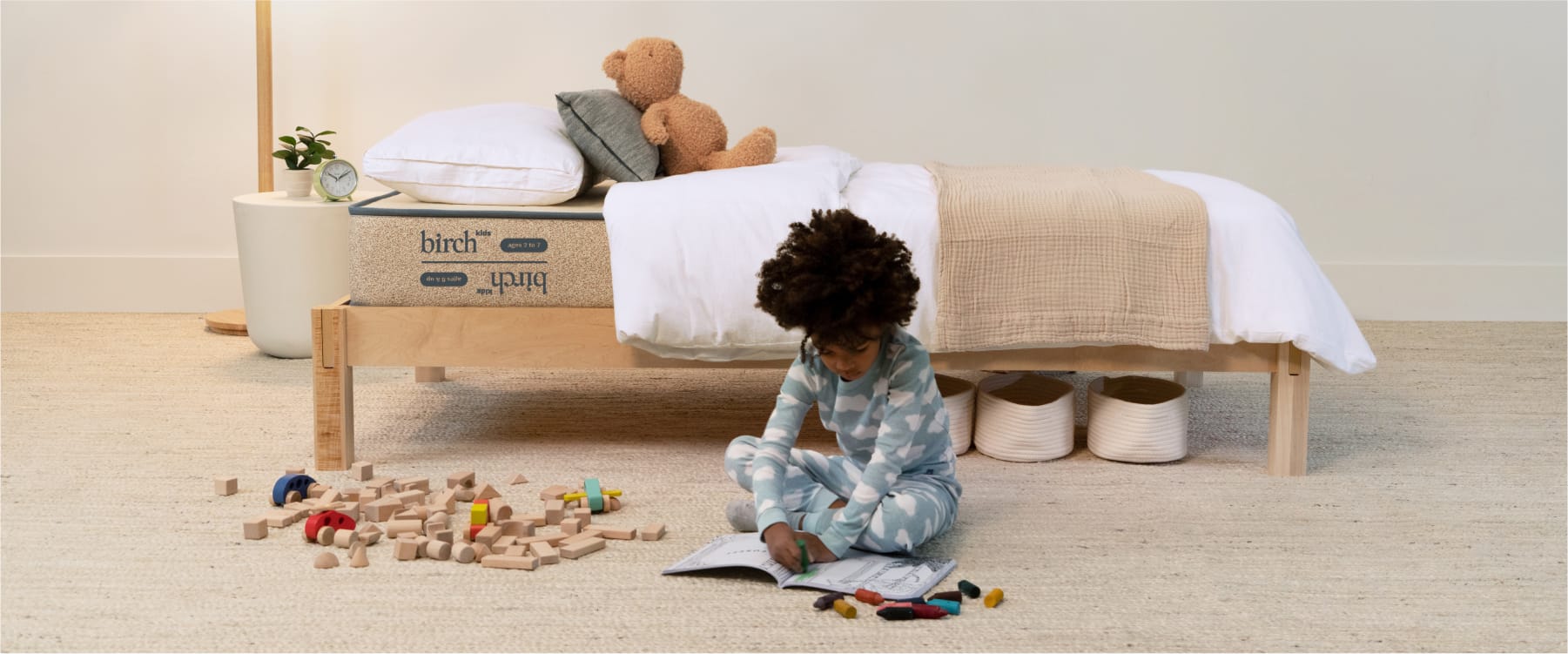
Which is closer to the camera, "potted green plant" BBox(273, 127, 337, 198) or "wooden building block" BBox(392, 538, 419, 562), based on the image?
"wooden building block" BBox(392, 538, 419, 562)

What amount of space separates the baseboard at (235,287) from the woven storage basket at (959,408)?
2.16m

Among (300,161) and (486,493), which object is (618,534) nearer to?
(486,493)

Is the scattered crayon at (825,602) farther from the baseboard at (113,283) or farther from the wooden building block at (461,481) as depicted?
the baseboard at (113,283)

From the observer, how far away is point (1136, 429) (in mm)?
2393

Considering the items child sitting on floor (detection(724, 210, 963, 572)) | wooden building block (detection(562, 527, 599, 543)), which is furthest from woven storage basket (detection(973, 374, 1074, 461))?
wooden building block (detection(562, 527, 599, 543))

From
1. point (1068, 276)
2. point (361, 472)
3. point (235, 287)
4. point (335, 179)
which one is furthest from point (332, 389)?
point (235, 287)

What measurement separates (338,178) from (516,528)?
1.59m

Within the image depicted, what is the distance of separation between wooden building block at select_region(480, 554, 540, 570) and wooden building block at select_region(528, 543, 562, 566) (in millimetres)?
11

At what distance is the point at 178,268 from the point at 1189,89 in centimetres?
320

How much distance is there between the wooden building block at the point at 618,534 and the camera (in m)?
1.96

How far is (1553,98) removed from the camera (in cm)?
409

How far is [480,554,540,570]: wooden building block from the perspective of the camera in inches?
72.1

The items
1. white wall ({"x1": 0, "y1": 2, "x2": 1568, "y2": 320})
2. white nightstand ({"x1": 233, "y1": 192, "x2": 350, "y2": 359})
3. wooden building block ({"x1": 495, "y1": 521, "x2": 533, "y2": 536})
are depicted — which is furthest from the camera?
white wall ({"x1": 0, "y1": 2, "x2": 1568, "y2": 320})

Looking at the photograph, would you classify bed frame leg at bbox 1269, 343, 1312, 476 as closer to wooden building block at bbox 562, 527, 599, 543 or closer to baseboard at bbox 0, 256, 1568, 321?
wooden building block at bbox 562, 527, 599, 543
